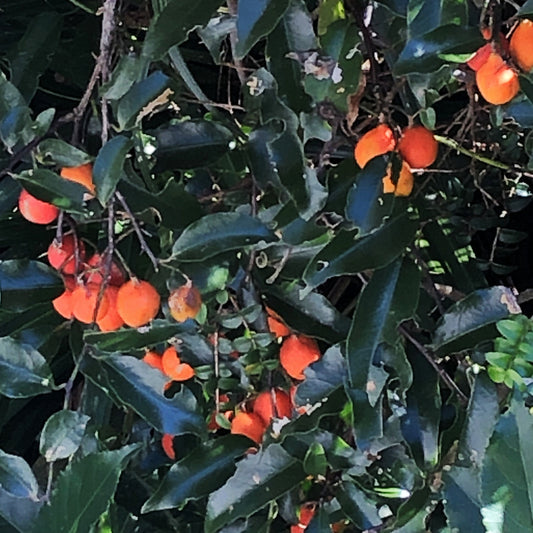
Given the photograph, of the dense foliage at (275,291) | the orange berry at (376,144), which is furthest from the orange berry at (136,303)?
→ the orange berry at (376,144)

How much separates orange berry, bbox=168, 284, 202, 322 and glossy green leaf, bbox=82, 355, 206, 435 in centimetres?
8

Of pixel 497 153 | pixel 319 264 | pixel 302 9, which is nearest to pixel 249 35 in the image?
pixel 302 9

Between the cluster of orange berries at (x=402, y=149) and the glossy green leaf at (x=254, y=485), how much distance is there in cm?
25

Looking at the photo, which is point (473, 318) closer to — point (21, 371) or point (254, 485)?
point (254, 485)

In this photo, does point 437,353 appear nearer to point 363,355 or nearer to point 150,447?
point 363,355

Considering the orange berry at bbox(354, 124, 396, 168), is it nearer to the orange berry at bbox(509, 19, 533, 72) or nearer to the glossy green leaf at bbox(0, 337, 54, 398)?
the orange berry at bbox(509, 19, 533, 72)

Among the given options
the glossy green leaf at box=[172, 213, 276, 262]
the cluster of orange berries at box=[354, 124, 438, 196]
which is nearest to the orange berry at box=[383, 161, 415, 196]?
the cluster of orange berries at box=[354, 124, 438, 196]

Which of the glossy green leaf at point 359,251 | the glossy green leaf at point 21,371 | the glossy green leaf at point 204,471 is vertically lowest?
the glossy green leaf at point 204,471

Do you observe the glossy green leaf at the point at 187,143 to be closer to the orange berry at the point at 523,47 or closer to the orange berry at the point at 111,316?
the orange berry at the point at 111,316

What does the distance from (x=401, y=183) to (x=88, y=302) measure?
0.94 feet

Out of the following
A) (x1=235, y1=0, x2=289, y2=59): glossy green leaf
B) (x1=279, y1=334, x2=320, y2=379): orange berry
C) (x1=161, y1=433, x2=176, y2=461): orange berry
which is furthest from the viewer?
(x1=161, y1=433, x2=176, y2=461): orange berry

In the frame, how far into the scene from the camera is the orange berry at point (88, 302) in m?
0.70

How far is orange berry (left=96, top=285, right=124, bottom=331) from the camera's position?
0.71 metres

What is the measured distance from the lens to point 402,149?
0.70m
